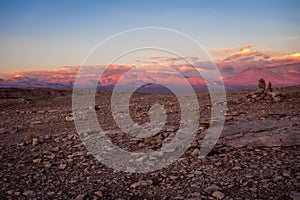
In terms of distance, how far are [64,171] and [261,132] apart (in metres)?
5.43

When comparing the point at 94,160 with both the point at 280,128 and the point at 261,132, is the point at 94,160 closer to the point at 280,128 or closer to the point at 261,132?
the point at 261,132

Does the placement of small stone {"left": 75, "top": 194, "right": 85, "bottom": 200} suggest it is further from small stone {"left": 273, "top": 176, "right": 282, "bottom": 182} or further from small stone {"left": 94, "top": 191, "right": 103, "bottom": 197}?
small stone {"left": 273, "top": 176, "right": 282, "bottom": 182}

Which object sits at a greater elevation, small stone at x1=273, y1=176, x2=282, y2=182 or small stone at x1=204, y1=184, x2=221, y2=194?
small stone at x1=273, y1=176, x2=282, y2=182

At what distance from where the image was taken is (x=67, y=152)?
25.8 feet

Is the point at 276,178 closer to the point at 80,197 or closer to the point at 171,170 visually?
the point at 171,170

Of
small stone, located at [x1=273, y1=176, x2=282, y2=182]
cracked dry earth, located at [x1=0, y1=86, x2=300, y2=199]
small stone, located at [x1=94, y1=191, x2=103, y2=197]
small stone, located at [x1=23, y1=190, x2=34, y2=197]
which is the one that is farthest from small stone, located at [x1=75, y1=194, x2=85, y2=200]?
small stone, located at [x1=273, y1=176, x2=282, y2=182]

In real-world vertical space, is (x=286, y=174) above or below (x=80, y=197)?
above

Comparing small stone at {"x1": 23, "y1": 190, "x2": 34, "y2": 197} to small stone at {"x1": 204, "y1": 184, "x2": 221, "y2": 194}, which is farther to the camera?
small stone at {"x1": 23, "y1": 190, "x2": 34, "y2": 197}

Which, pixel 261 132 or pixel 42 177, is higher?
pixel 261 132

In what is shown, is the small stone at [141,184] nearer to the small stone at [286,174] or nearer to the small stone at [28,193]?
the small stone at [28,193]

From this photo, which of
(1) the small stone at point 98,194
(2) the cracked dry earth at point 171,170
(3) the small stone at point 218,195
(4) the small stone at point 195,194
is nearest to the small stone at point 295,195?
(2) the cracked dry earth at point 171,170

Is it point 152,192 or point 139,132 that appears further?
point 139,132

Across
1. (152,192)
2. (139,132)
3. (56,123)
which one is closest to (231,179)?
(152,192)

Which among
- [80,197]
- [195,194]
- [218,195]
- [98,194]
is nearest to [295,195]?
[218,195]
